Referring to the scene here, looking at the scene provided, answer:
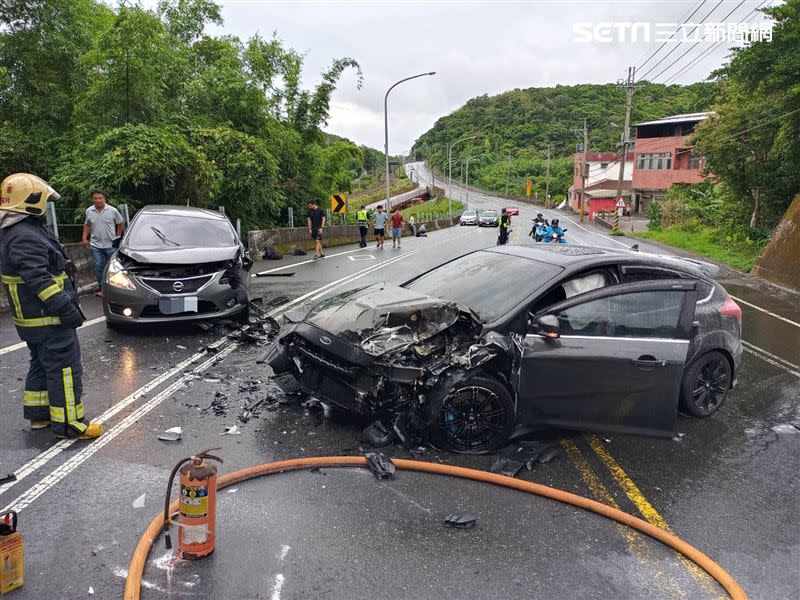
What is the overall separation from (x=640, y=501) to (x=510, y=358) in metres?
1.29

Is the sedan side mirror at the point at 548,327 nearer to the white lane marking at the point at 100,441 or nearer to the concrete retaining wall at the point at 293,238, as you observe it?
the white lane marking at the point at 100,441

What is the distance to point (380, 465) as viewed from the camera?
4012 millimetres

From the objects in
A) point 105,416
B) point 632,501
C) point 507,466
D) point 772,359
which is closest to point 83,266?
point 105,416

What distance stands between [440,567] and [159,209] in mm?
7782

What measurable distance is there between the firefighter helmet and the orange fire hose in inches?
93.9

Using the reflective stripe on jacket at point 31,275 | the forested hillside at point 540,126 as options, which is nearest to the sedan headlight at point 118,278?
the reflective stripe on jacket at point 31,275

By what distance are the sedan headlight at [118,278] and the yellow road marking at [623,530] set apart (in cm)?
543

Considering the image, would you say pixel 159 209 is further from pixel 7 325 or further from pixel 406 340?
pixel 406 340

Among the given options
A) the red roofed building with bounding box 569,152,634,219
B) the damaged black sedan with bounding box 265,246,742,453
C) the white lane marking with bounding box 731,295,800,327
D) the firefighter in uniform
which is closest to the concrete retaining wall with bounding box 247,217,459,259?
the firefighter in uniform

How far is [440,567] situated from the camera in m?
3.06

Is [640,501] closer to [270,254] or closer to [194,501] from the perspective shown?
[194,501]

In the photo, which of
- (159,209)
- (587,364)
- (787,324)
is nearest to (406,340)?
(587,364)

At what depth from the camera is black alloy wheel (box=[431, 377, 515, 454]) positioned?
4.20 meters

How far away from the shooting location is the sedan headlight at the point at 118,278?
23.0 ft
